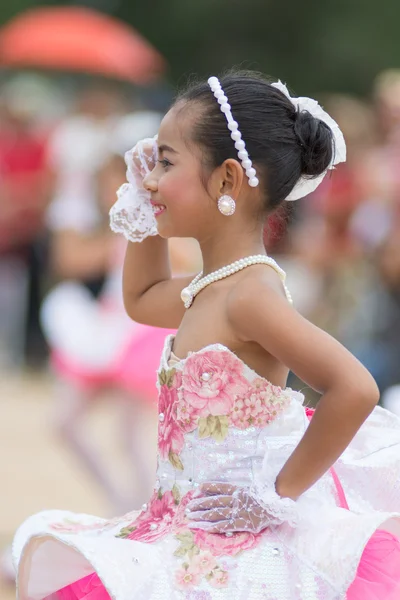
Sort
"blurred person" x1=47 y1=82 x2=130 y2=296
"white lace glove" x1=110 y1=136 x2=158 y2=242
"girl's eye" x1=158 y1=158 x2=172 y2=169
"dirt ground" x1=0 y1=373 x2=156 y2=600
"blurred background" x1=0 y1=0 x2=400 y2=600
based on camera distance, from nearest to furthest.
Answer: "girl's eye" x1=158 y1=158 x2=172 y2=169 → "white lace glove" x1=110 y1=136 x2=158 y2=242 → "blurred background" x1=0 y1=0 x2=400 y2=600 → "dirt ground" x1=0 y1=373 x2=156 y2=600 → "blurred person" x1=47 y1=82 x2=130 y2=296

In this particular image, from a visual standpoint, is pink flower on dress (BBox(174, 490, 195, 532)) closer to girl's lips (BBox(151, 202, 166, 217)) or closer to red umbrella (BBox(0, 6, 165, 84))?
girl's lips (BBox(151, 202, 166, 217))

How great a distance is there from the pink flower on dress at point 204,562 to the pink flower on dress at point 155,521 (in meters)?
0.11

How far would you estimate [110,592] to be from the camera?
7.35ft

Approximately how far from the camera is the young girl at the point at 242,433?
7.49 feet

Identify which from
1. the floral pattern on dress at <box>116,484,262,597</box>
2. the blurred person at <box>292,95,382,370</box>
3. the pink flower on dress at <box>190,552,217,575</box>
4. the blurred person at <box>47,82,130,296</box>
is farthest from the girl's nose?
the blurred person at <box>292,95,382,370</box>

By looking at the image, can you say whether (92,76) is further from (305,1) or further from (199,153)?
(199,153)

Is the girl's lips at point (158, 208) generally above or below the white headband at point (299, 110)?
below

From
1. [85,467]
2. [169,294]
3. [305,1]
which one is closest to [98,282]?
[85,467]

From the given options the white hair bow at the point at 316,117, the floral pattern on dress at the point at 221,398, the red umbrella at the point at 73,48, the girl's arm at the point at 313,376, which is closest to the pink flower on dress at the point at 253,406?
the floral pattern on dress at the point at 221,398

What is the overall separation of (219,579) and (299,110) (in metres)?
1.09

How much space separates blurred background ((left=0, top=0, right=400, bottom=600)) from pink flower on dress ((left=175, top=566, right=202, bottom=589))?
2.99 ft

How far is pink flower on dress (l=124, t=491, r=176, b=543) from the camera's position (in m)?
2.43

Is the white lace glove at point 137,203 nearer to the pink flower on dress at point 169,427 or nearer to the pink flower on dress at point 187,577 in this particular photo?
the pink flower on dress at point 169,427

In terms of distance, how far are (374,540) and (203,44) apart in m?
15.4
